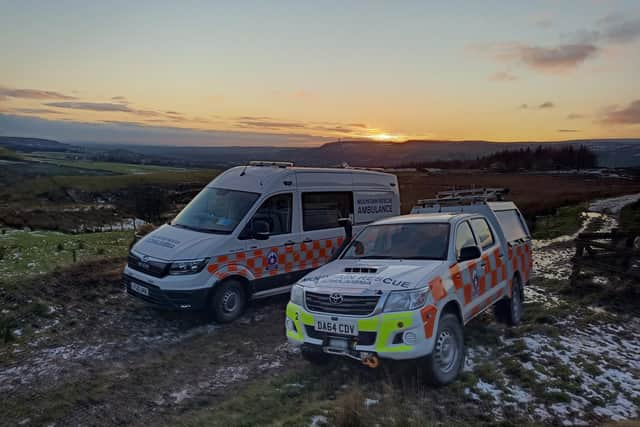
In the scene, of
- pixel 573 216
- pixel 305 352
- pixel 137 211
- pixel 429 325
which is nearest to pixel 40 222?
pixel 137 211

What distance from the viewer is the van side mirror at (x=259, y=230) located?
25.0 ft

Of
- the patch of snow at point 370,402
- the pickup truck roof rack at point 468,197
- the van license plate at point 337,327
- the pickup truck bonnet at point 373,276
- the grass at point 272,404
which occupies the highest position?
the pickup truck roof rack at point 468,197

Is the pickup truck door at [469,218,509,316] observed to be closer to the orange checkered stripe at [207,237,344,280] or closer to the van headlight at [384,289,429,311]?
the van headlight at [384,289,429,311]

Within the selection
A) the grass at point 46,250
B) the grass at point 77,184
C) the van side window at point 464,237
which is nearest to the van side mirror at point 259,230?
the van side window at point 464,237

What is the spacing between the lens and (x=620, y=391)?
16.8 feet

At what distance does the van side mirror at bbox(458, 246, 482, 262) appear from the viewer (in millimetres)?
5441

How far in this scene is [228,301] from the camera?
7449 millimetres

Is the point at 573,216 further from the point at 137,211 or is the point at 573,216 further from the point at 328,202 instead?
the point at 137,211

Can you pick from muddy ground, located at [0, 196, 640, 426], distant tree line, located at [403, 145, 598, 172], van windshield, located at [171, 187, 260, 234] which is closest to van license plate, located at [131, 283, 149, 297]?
muddy ground, located at [0, 196, 640, 426]

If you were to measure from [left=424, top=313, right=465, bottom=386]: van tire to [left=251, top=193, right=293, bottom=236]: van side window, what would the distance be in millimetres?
3890

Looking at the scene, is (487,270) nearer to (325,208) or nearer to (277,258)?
(277,258)

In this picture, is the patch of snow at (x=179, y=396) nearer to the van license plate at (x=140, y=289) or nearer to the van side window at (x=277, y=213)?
the van license plate at (x=140, y=289)

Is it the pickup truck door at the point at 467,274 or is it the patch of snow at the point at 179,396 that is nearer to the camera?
the patch of snow at the point at 179,396

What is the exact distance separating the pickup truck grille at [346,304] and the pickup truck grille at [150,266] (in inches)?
118
